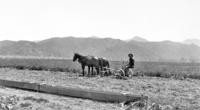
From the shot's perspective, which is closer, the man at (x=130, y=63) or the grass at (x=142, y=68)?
the man at (x=130, y=63)

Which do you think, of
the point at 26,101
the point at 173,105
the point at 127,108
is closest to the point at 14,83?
the point at 26,101

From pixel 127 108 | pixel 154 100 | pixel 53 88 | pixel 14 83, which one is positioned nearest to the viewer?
pixel 127 108

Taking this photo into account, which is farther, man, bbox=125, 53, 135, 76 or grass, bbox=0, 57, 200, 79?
grass, bbox=0, 57, 200, 79

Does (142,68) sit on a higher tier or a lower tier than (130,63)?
lower

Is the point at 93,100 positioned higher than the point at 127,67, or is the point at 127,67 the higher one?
the point at 127,67

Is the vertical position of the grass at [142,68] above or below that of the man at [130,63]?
below

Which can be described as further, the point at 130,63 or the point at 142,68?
the point at 142,68

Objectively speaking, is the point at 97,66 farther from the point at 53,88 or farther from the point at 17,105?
the point at 17,105

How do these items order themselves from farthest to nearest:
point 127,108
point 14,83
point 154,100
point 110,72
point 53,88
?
point 110,72 < point 14,83 < point 53,88 < point 154,100 < point 127,108

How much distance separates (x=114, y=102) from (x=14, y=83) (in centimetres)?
629

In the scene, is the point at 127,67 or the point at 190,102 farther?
the point at 127,67

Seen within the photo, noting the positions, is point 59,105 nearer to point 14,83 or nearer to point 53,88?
point 53,88

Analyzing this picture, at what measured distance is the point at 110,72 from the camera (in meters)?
19.1

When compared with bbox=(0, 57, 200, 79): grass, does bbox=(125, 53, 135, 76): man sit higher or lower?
higher
